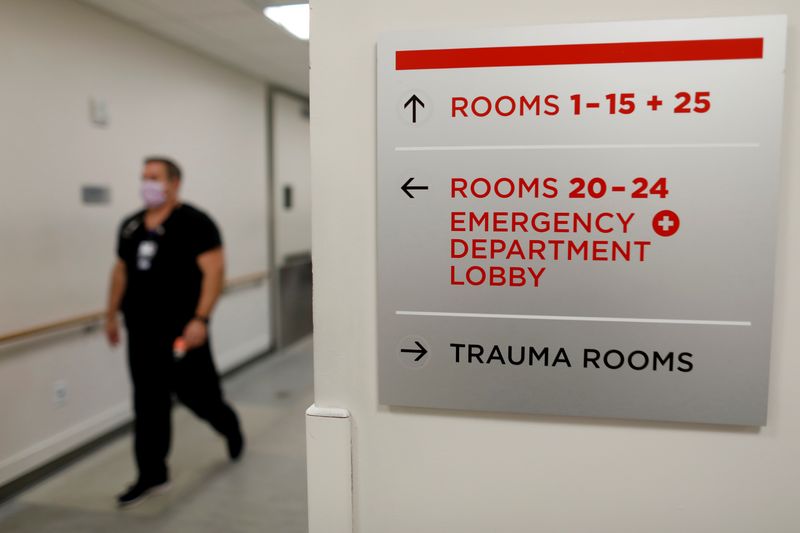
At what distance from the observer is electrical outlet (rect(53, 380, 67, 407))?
2.58 m

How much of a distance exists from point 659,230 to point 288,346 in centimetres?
406

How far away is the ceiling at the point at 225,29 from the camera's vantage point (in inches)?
105

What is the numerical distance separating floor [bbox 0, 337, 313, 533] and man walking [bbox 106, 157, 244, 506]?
5.4 inches

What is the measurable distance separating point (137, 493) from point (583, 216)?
220 cm

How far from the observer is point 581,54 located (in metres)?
0.92

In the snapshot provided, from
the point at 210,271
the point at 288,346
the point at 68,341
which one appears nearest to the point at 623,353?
the point at 210,271

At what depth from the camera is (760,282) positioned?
91 cm

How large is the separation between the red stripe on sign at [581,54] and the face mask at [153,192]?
175cm

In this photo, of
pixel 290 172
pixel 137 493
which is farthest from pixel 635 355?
pixel 290 172

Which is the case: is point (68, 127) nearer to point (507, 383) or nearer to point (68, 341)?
point (68, 341)

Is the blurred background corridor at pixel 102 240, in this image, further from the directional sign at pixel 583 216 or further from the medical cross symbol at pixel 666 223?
the medical cross symbol at pixel 666 223

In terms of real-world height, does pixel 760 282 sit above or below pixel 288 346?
above

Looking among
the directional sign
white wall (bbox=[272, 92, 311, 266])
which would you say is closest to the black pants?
the directional sign

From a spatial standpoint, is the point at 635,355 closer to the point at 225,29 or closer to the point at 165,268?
the point at 165,268
